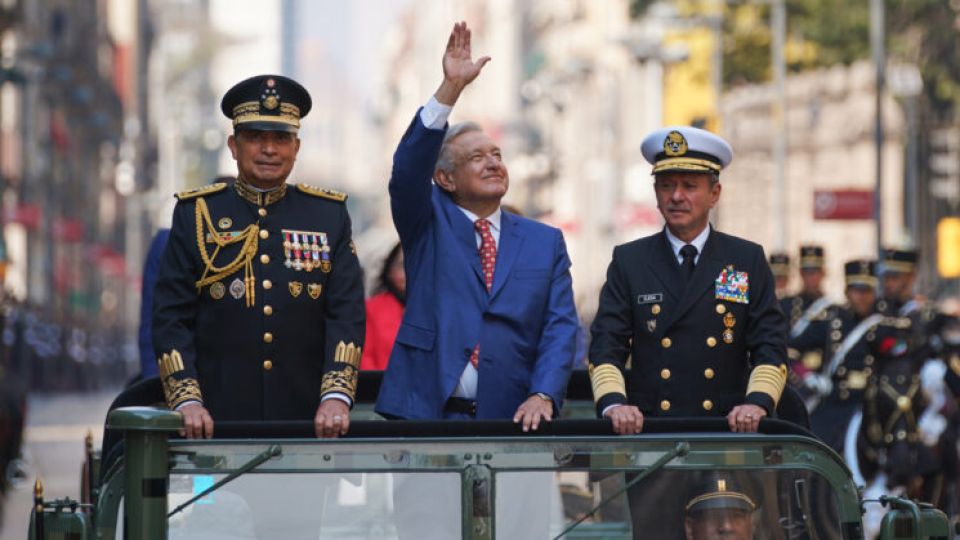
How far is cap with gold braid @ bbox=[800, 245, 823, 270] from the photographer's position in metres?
19.5

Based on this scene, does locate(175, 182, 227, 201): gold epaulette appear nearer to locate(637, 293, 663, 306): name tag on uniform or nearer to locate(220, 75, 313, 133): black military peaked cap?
locate(220, 75, 313, 133): black military peaked cap

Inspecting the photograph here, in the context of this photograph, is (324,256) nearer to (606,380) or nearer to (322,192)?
(322,192)

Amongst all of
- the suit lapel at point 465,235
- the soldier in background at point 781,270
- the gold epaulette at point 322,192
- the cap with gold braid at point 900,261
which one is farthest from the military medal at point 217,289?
the soldier in background at point 781,270

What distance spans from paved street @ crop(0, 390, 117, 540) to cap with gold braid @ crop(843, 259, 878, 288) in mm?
5353

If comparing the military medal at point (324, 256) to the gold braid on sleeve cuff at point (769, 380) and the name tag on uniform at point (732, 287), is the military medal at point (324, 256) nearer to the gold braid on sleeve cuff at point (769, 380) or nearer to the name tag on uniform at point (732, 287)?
the name tag on uniform at point (732, 287)

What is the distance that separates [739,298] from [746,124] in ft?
161

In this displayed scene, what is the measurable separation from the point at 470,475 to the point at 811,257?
14.3 meters

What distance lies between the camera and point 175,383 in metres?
6.55

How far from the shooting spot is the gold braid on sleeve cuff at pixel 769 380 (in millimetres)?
6668

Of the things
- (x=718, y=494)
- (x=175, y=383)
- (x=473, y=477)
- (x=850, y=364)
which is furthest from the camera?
(x=850, y=364)

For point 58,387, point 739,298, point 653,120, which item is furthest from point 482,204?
point 58,387

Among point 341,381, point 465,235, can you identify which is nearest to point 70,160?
point 465,235

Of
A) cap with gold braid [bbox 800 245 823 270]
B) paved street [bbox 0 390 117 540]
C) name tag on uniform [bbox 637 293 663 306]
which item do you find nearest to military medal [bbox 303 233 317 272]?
name tag on uniform [bbox 637 293 663 306]

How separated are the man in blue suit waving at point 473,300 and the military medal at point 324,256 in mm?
561
